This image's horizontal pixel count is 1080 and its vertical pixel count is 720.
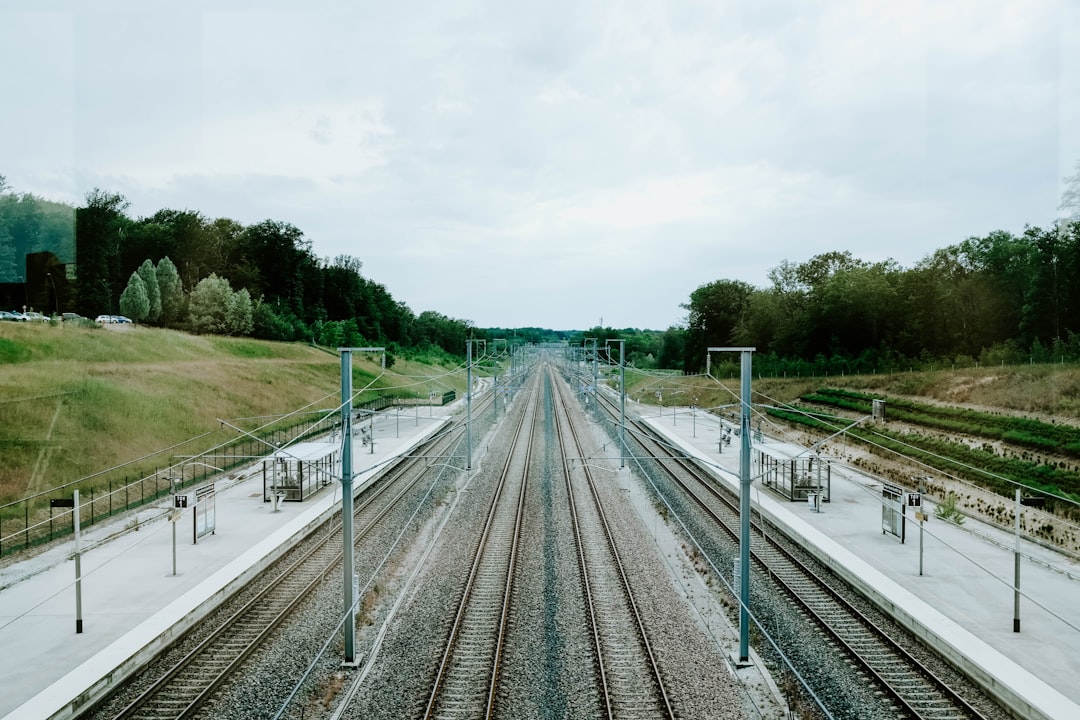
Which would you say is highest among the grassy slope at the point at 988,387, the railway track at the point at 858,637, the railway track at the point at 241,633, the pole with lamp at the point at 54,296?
the pole with lamp at the point at 54,296

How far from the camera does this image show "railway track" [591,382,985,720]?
1016 centimetres

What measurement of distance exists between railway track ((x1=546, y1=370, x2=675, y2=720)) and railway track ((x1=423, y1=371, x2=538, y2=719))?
71.2 inches

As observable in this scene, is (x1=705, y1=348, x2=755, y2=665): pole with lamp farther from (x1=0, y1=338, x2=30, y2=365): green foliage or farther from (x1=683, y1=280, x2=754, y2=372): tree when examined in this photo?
(x1=683, y1=280, x2=754, y2=372): tree

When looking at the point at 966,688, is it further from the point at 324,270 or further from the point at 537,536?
the point at 324,270

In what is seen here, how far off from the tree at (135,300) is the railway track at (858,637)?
38789 mm

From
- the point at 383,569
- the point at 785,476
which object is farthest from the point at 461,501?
the point at 785,476

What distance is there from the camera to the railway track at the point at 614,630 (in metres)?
10.3

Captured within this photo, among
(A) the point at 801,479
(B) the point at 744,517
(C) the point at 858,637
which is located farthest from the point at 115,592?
(A) the point at 801,479

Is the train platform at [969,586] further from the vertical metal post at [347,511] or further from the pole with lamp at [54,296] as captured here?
the pole with lamp at [54,296]

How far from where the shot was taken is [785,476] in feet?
80.7

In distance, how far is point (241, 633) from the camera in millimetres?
12742

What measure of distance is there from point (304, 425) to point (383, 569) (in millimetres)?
25792

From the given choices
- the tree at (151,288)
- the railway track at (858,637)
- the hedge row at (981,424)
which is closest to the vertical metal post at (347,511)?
the railway track at (858,637)

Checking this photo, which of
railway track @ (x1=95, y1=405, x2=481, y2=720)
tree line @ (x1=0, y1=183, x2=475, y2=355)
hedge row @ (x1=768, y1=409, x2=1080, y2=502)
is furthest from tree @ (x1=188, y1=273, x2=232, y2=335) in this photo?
hedge row @ (x1=768, y1=409, x2=1080, y2=502)
